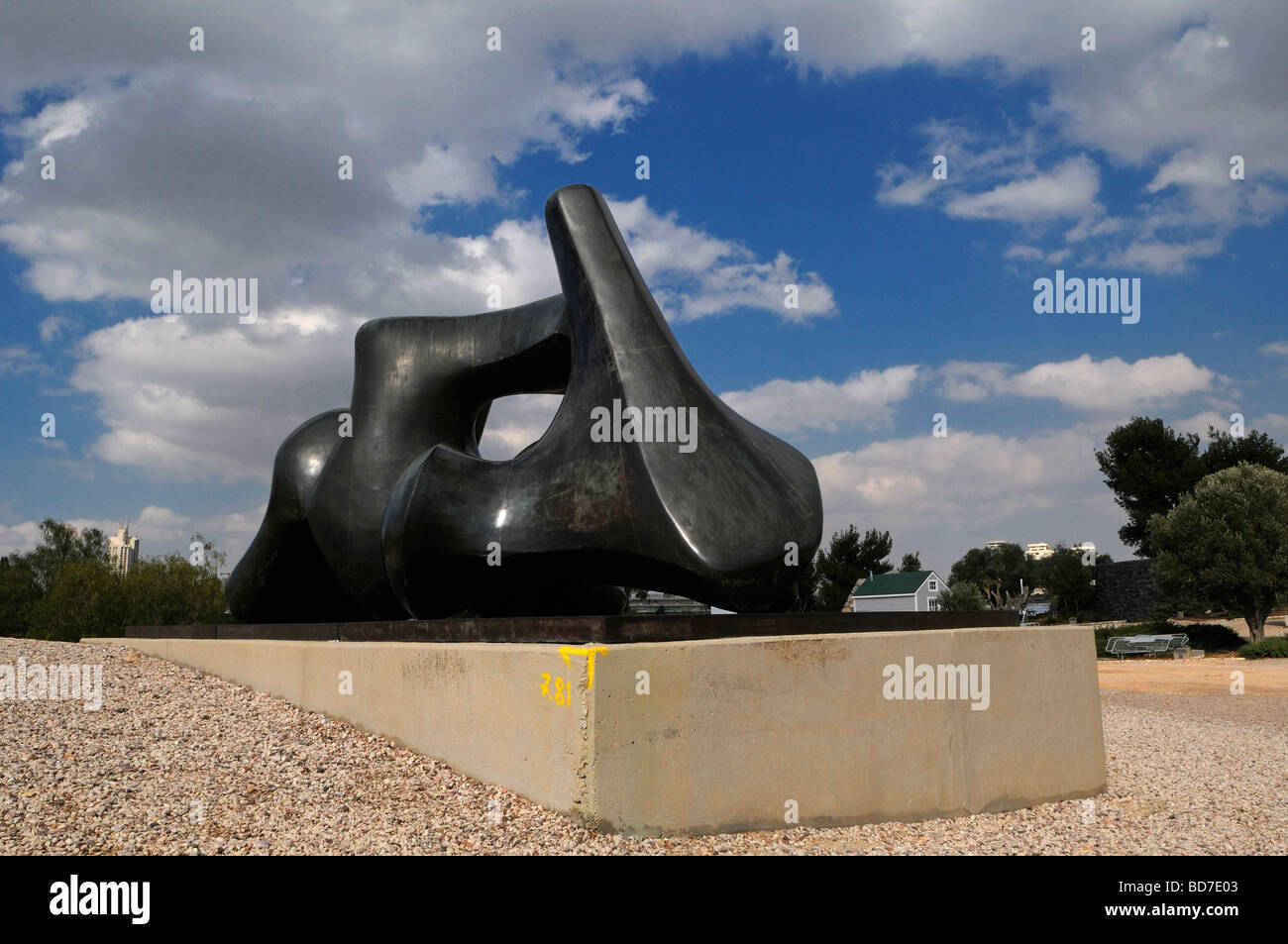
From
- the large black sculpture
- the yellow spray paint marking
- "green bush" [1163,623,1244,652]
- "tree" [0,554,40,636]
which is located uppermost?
the large black sculpture

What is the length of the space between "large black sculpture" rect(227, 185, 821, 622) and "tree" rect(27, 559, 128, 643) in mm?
18141

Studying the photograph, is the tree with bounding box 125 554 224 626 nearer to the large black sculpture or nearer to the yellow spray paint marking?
the large black sculpture

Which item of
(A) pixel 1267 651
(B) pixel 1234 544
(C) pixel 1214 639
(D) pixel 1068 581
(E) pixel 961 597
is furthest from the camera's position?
(D) pixel 1068 581

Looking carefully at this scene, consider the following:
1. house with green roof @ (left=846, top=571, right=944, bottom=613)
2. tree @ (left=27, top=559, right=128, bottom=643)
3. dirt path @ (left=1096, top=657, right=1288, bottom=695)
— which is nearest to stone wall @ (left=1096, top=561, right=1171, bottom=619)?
house with green roof @ (left=846, top=571, right=944, bottom=613)

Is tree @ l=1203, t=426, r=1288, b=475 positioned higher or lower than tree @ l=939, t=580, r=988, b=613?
higher

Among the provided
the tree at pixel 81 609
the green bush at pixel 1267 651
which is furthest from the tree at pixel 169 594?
the green bush at pixel 1267 651

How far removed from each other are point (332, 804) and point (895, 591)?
36.6m

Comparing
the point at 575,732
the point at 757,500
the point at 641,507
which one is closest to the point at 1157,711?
the point at 757,500

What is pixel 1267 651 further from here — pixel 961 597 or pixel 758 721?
pixel 758 721

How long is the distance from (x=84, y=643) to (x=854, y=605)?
1233 inches

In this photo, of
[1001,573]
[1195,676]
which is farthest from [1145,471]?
[1195,676]

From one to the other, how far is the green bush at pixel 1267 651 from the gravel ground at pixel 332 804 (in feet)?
59.9

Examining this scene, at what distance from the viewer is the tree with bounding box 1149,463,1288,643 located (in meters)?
27.8

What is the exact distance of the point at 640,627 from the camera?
506 cm
